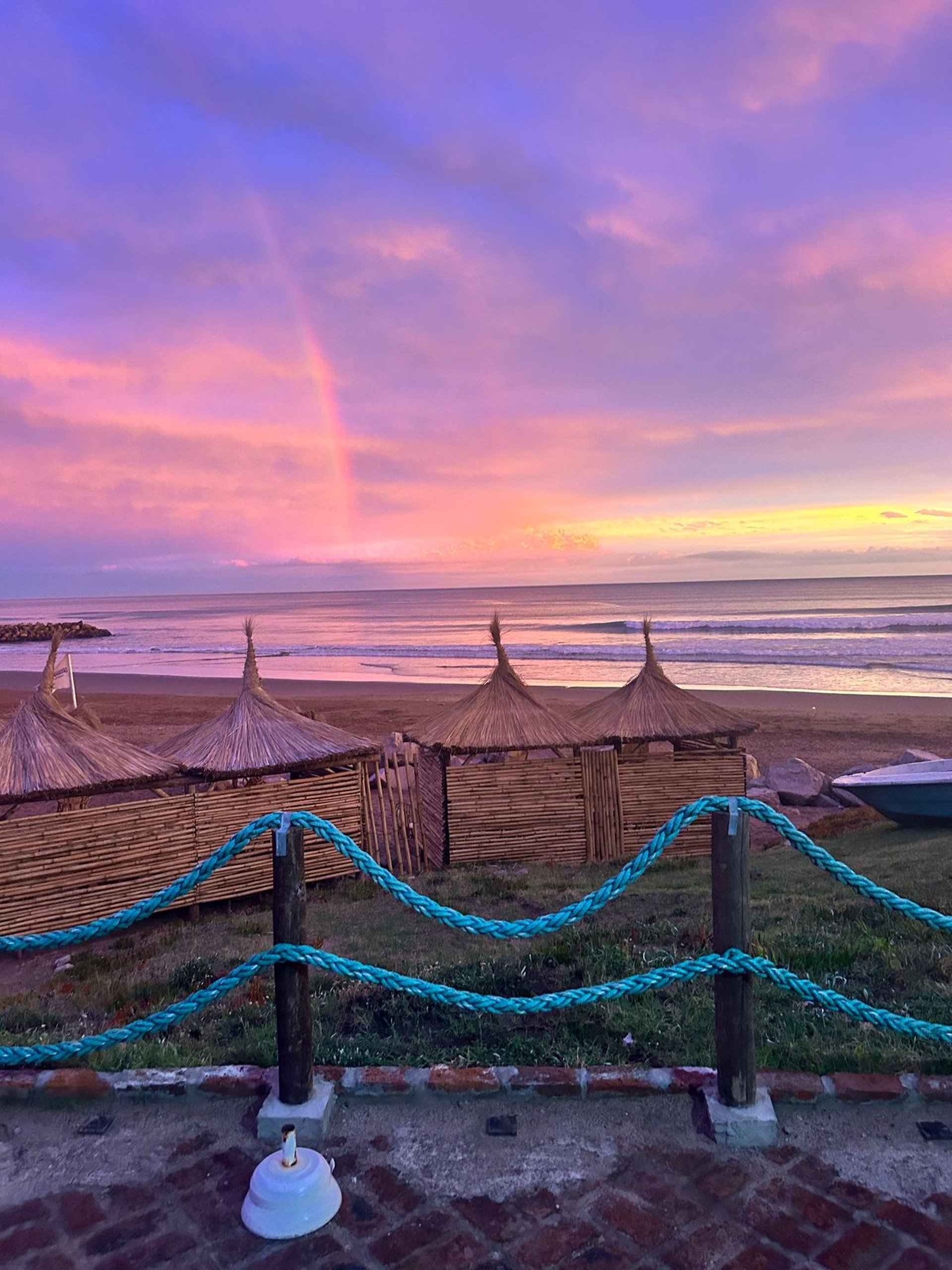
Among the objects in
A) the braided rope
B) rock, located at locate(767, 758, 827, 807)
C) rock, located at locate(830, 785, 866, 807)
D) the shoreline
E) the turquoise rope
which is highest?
the turquoise rope

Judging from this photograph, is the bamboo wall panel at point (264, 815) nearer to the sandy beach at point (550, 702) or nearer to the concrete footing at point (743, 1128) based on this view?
the sandy beach at point (550, 702)

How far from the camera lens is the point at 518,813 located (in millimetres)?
9352

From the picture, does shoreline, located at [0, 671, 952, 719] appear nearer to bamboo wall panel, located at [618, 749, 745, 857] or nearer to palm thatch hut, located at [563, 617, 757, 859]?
palm thatch hut, located at [563, 617, 757, 859]

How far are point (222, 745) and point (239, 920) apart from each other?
1.89m

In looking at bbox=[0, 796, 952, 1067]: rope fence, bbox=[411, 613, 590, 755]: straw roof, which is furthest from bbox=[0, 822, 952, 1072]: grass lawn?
A: bbox=[411, 613, 590, 755]: straw roof

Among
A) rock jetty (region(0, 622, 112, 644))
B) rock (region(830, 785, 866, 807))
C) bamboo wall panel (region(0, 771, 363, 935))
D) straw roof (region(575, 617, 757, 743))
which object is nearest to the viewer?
bamboo wall panel (region(0, 771, 363, 935))

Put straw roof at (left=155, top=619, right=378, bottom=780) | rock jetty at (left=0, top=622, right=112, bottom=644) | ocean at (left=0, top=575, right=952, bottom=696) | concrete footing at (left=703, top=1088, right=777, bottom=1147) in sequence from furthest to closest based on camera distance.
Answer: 1. rock jetty at (left=0, top=622, right=112, bottom=644)
2. ocean at (left=0, top=575, right=952, bottom=696)
3. straw roof at (left=155, top=619, right=378, bottom=780)
4. concrete footing at (left=703, top=1088, right=777, bottom=1147)

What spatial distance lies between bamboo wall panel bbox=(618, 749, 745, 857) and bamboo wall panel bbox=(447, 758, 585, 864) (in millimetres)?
593

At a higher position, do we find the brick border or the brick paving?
the brick border

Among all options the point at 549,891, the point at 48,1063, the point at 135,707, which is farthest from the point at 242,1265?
the point at 135,707

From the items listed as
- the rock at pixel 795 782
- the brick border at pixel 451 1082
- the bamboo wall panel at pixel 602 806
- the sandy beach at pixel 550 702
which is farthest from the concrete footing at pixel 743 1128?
the rock at pixel 795 782

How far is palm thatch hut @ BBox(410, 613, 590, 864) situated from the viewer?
30.3ft

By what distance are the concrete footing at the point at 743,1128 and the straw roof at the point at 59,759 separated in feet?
20.1

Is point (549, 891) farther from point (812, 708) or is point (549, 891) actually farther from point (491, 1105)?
point (812, 708)
